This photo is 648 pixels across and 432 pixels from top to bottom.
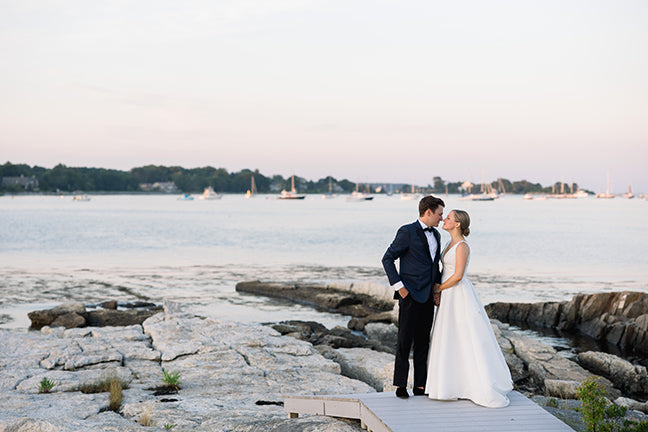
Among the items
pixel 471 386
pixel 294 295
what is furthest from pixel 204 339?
pixel 294 295

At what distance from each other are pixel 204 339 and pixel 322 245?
46.9 m

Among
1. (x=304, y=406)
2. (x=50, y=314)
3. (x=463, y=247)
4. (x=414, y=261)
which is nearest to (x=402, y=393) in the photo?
(x=304, y=406)

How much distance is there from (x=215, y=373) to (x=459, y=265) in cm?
603

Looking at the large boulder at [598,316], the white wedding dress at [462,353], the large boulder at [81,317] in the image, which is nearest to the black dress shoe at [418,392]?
the white wedding dress at [462,353]

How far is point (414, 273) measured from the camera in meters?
7.59

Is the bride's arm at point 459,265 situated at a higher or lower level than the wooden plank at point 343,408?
higher

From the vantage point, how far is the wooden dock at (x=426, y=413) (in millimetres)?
6602

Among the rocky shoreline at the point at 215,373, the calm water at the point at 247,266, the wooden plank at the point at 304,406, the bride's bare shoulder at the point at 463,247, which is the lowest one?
the calm water at the point at 247,266

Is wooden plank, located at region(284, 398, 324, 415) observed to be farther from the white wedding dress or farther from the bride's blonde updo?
the bride's blonde updo

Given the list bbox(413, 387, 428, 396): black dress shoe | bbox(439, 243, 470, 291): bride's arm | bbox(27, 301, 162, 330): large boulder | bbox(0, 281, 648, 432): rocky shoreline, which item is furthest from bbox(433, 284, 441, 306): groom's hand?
bbox(27, 301, 162, 330): large boulder

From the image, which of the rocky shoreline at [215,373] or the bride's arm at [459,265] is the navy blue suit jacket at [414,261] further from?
the rocky shoreline at [215,373]

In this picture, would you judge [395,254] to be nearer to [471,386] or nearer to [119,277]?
[471,386]

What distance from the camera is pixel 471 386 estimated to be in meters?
7.41

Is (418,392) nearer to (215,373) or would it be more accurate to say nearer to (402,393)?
(402,393)
